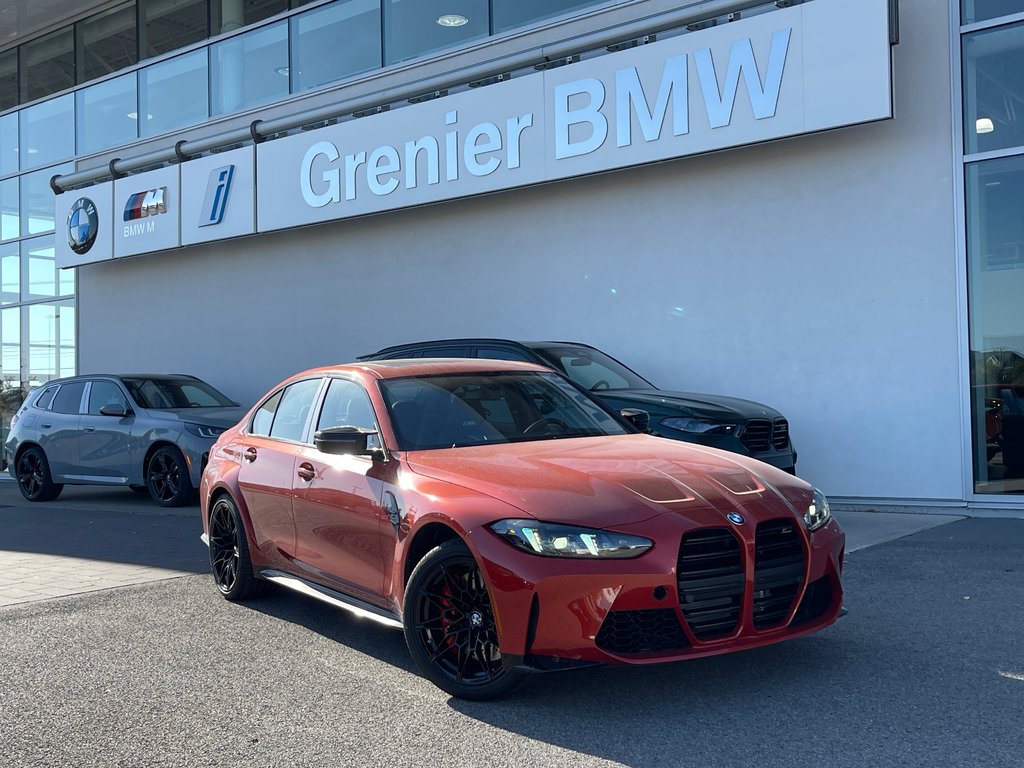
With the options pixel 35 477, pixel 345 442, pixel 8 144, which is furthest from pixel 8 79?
pixel 345 442

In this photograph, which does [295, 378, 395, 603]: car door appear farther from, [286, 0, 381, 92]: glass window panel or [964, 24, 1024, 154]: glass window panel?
[286, 0, 381, 92]: glass window panel

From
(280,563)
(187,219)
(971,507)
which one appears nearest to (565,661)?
(280,563)

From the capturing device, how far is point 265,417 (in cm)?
665

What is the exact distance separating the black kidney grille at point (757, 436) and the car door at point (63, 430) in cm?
906

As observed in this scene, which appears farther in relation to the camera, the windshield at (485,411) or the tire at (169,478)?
the tire at (169,478)

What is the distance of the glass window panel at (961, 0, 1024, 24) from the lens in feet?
33.3

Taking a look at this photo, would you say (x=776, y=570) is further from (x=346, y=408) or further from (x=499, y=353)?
(x=499, y=353)

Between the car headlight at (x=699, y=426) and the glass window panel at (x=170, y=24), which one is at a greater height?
the glass window panel at (x=170, y=24)

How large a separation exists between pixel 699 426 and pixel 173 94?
13569 millimetres

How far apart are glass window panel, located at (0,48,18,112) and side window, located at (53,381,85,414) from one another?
415 inches

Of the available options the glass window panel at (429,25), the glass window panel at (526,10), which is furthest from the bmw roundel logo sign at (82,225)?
the glass window panel at (526,10)

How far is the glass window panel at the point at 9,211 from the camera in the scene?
2123 cm

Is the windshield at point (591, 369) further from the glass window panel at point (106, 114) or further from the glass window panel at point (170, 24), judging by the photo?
the glass window panel at point (106, 114)

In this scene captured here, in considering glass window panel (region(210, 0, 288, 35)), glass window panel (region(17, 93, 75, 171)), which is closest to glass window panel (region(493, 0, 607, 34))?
glass window panel (region(210, 0, 288, 35))
